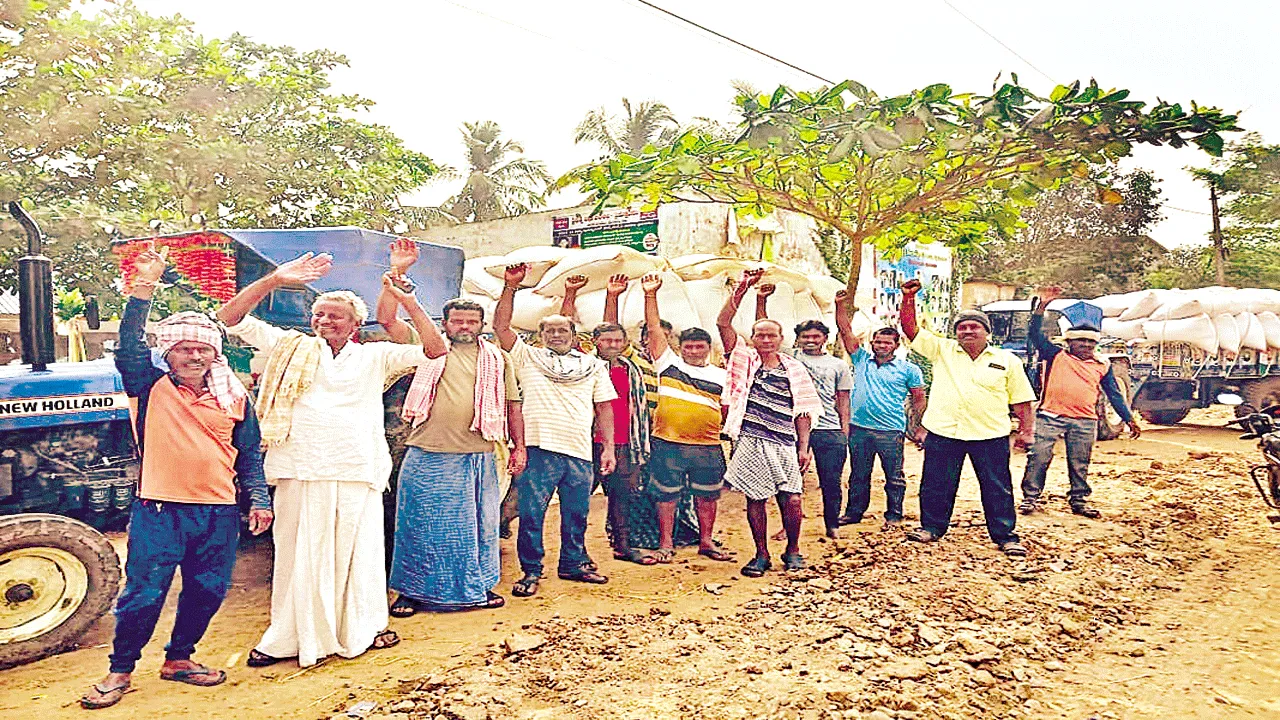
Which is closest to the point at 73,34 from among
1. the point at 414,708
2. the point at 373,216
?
the point at 373,216

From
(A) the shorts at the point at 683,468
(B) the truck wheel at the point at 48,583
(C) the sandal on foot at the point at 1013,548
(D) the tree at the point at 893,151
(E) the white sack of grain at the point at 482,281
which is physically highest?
(D) the tree at the point at 893,151

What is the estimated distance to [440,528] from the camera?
4.66m

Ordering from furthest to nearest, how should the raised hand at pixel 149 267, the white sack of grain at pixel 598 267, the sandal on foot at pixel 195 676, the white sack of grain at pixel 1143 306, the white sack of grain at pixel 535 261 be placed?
1. the white sack of grain at pixel 1143 306
2. the white sack of grain at pixel 535 261
3. the white sack of grain at pixel 598 267
4. the sandal on foot at pixel 195 676
5. the raised hand at pixel 149 267

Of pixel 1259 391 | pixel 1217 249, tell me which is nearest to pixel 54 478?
pixel 1259 391

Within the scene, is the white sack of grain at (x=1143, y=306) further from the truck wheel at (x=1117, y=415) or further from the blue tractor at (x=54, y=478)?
the blue tractor at (x=54, y=478)

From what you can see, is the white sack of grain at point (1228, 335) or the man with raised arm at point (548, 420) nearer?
the man with raised arm at point (548, 420)

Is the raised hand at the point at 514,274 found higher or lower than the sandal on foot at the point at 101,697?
higher

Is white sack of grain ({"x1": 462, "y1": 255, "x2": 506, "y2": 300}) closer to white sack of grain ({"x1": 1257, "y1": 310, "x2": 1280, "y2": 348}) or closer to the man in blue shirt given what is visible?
the man in blue shirt

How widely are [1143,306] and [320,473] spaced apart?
1308 cm

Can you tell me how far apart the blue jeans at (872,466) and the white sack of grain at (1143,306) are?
855 cm

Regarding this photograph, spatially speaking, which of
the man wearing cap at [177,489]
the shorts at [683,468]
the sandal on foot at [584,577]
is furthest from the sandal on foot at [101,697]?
the shorts at [683,468]

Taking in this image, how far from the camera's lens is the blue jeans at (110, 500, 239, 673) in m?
3.64

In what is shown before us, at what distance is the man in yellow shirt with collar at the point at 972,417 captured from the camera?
240 inches

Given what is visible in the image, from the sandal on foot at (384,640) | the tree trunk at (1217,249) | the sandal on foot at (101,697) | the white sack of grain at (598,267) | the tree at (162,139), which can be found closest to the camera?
the sandal on foot at (101,697)
